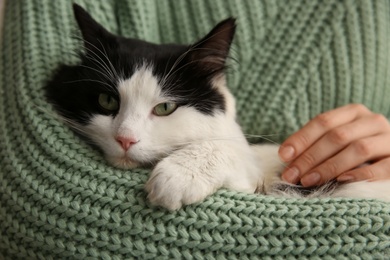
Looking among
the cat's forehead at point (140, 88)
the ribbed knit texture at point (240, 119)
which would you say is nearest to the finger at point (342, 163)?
the ribbed knit texture at point (240, 119)

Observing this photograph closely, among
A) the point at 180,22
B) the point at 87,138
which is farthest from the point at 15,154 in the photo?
the point at 180,22

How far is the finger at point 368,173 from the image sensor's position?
1.05m

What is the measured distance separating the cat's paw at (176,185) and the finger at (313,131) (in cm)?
33

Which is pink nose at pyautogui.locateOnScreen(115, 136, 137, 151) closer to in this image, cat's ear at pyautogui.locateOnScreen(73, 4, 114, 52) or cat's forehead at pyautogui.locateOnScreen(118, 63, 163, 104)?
cat's forehead at pyautogui.locateOnScreen(118, 63, 163, 104)

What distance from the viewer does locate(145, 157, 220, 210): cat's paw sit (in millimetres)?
798

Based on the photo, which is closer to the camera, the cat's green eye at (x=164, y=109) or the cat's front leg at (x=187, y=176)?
the cat's front leg at (x=187, y=176)

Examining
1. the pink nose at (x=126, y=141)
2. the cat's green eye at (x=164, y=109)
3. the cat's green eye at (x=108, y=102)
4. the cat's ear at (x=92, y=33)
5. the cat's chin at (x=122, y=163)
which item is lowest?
the cat's chin at (x=122, y=163)

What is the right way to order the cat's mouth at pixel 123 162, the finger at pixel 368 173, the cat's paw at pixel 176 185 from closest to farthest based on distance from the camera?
1. the cat's paw at pixel 176 185
2. the cat's mouth at pixel 123 162
3. the finger at pixel 368 173

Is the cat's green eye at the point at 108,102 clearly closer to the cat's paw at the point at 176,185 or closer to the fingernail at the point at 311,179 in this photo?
the cat's paw at the point at 176,185

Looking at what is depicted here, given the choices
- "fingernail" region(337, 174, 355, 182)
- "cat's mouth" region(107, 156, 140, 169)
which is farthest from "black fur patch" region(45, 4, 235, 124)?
"fingernail" region(337, 174, 355, 182)

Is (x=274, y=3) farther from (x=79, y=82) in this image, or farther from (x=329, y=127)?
(x=79, y=82)

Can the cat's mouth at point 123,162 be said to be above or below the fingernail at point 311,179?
above

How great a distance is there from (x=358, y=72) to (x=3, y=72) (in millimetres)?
1011

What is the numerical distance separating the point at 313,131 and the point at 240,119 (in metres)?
0.25
